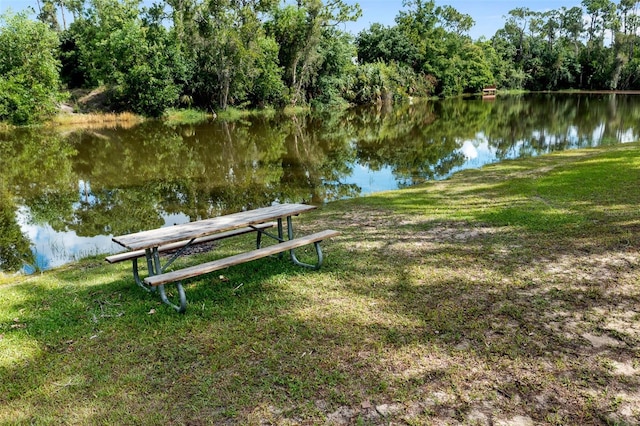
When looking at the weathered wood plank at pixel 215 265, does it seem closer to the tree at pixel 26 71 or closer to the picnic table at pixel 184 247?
the picnic table at pixel 184 247

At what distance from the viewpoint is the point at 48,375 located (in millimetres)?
3658

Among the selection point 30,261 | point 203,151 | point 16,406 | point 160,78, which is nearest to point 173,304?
point 16,406

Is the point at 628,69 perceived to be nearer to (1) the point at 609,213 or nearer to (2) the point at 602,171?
(2) the point at 602,171

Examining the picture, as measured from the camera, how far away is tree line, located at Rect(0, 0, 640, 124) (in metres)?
34.9

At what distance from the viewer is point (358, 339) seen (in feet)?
13.2

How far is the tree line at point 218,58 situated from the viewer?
34875mm

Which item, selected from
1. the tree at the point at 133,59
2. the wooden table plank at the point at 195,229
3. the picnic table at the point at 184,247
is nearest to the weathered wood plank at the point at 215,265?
the picnic table at the point at 184,247

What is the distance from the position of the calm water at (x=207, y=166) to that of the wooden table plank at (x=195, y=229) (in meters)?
4.17

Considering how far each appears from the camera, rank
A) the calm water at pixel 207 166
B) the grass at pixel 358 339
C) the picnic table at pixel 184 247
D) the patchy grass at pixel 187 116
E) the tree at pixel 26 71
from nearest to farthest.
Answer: the grass at pixel 358 339
the picnic table at pixel 184 247
the calm water at pixel 207 166
the tree at pixel 26 71
the patchy grass at pixel 187 116

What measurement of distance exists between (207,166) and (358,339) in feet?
47.3

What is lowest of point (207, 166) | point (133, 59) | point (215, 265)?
point (215, 265)

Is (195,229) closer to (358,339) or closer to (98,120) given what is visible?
(358,339)

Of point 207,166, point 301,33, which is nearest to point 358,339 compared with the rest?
point 207,166

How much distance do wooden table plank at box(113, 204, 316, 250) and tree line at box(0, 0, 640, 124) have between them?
3521 centimetres
